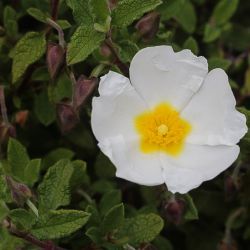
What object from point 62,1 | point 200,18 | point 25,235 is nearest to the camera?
point 25,235

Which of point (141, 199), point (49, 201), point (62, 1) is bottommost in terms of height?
point (141, 199)

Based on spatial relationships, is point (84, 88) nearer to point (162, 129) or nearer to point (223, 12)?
point (162, 129)

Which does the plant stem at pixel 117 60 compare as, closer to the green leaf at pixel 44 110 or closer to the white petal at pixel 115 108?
the white petal at pixel 115 108

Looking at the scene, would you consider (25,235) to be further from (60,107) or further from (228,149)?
(228,149)

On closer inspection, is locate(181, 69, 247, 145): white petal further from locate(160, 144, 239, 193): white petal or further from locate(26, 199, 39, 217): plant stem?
locate(26, 199, 39, 217): plant stem

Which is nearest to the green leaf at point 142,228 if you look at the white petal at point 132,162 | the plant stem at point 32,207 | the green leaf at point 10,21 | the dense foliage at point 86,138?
the dense foliage at point 86,138

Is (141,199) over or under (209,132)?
under

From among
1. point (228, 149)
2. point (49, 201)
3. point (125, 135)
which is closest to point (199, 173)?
point (228, 149)
